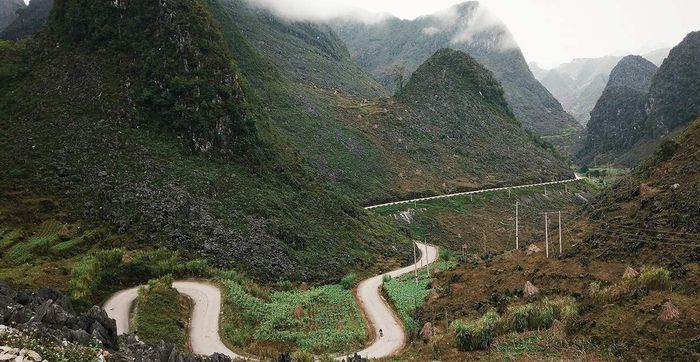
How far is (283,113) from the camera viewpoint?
5069 inches

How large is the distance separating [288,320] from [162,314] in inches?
440

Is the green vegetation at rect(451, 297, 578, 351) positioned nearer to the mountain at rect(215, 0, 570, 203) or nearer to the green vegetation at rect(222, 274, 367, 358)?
the green vegetation at rect(222, 274, 367, 358)

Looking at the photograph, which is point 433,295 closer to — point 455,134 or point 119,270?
point 119,270

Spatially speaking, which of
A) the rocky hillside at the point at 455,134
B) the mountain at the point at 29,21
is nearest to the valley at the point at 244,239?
the rocky hillside at the point at 455,134

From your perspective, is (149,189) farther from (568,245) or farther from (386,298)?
(568,245)

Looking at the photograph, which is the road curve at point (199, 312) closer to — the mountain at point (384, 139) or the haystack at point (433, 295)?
the haystack at point (433, 295)

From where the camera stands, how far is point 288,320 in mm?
44031

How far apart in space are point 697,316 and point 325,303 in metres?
34.6

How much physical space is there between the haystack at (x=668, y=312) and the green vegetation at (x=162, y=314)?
30172 millimetres

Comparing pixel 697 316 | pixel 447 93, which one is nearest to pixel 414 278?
pixel 697 316

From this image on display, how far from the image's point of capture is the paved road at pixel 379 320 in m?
37.6

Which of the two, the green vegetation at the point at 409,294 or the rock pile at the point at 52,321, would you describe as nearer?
the rock pile at the point at 52,321

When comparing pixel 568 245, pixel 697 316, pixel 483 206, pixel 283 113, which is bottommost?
pixel 483 206

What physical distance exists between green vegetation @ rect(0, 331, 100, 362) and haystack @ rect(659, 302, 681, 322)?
87.6 feet
